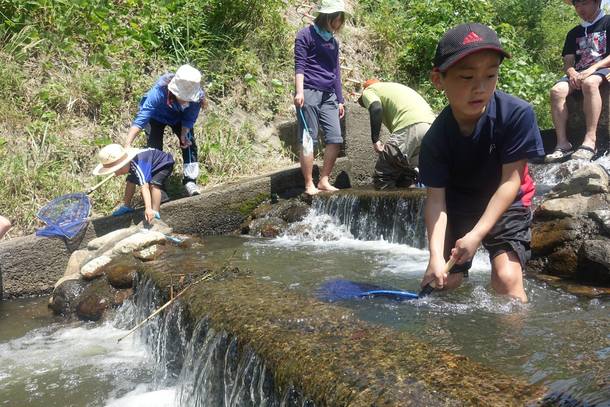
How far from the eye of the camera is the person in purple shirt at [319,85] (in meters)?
6.48

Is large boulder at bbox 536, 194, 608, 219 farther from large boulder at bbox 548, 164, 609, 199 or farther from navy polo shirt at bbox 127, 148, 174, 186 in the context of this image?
navy polo shirt at bbox 127, 148, 174, 186

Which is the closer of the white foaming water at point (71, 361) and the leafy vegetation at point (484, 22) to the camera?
the white foaming water at point (71, 361)

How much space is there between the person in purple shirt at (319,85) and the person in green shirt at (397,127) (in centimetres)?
41

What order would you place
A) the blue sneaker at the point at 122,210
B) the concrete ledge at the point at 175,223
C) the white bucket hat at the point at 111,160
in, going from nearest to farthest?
the concrete ledge at the point at 175,223, the white bucket hat at the point at 111,160, the blue sneaker at the point at 122,210

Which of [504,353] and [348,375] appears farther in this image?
[504,353]

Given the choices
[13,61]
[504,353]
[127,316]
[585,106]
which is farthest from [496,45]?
[13,61]

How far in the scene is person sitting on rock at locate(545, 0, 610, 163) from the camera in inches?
248

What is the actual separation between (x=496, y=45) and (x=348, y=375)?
1.47m

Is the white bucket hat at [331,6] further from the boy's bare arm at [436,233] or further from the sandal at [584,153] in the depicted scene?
the boy's bare arm at [436,233]

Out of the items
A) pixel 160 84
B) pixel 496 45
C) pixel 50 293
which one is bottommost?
pixel 50 293

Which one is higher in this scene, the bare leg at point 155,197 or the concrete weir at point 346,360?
the bare leg at point 155,197

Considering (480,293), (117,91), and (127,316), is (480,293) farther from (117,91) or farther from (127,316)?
(117,91)

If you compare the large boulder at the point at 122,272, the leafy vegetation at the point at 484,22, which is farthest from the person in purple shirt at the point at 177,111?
the leafy vegetation at the point at 484,22

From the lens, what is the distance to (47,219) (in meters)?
5.62
